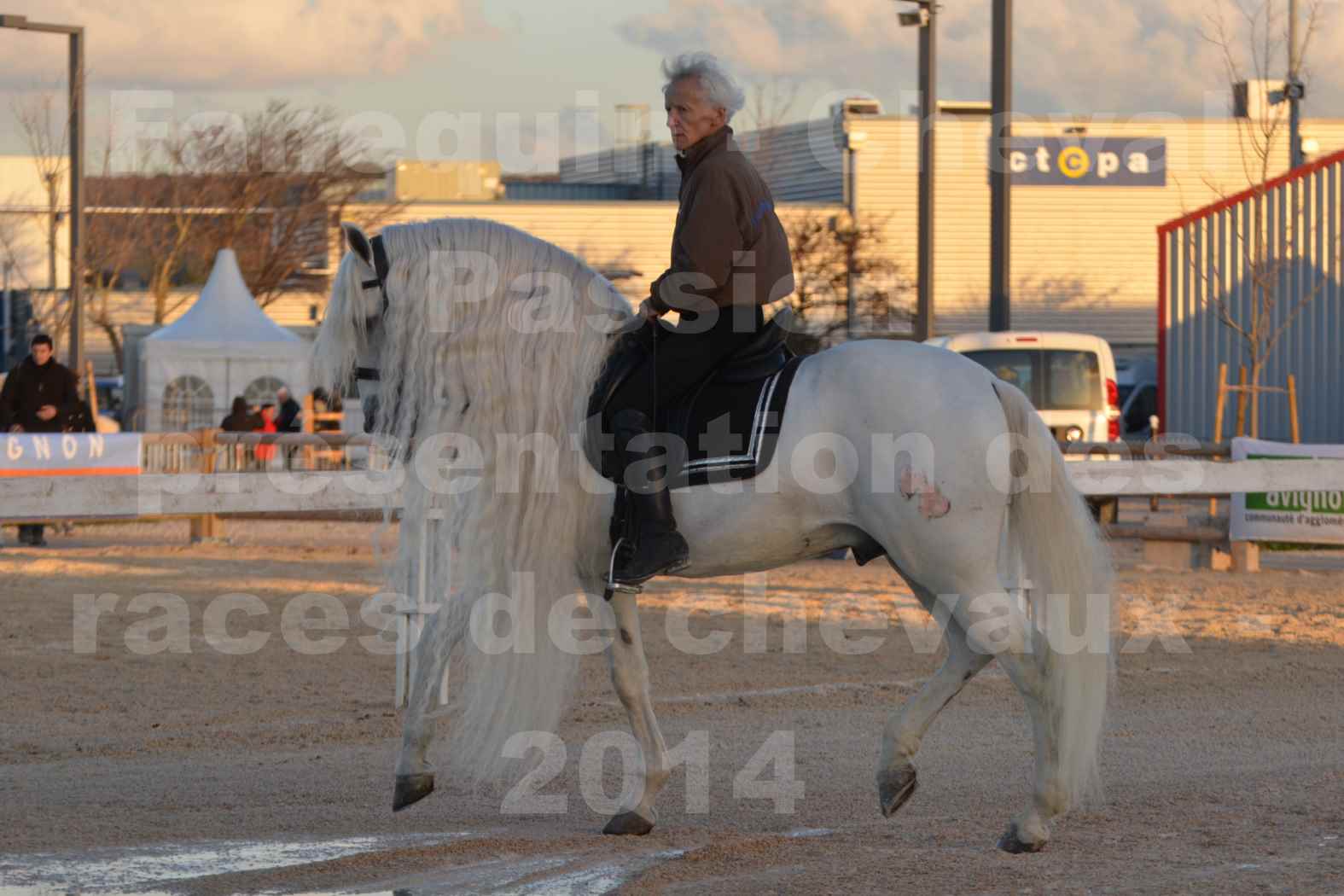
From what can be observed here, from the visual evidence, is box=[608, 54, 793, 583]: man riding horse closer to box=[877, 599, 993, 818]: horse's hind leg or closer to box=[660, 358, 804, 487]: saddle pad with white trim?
box=[660, 358, 804, 487]: saddle pad with white trim

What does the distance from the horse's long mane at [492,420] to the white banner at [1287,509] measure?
427 inches

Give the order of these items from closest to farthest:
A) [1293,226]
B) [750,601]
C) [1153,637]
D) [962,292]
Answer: [1153,637] < [750,601] < [1293,226] < [962,292]

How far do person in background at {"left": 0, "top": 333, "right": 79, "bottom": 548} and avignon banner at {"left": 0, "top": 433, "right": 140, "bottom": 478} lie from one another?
1.61 ft

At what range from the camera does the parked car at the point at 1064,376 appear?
2142cm

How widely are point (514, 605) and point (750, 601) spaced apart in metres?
8.09

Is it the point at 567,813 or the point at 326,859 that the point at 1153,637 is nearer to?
the point at 567,813

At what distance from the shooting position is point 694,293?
6.28 meters

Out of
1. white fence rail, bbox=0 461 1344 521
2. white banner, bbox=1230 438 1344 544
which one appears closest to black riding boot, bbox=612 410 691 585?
white fence rail, bbox=0 461 1344 521

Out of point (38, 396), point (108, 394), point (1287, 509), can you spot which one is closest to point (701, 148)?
point (1287, 509)

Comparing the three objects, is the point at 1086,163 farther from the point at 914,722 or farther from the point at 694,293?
the point at 914,722

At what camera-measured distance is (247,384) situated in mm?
30562

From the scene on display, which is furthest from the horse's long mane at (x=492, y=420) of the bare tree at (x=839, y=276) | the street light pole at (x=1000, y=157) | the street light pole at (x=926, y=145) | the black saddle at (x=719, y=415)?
the bare tree at (x=839, y=276)

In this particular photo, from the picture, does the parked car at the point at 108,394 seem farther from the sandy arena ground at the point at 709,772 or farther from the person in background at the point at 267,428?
the sandy arena ground at the point at 709,772

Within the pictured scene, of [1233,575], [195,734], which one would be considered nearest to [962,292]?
[1233,575]
